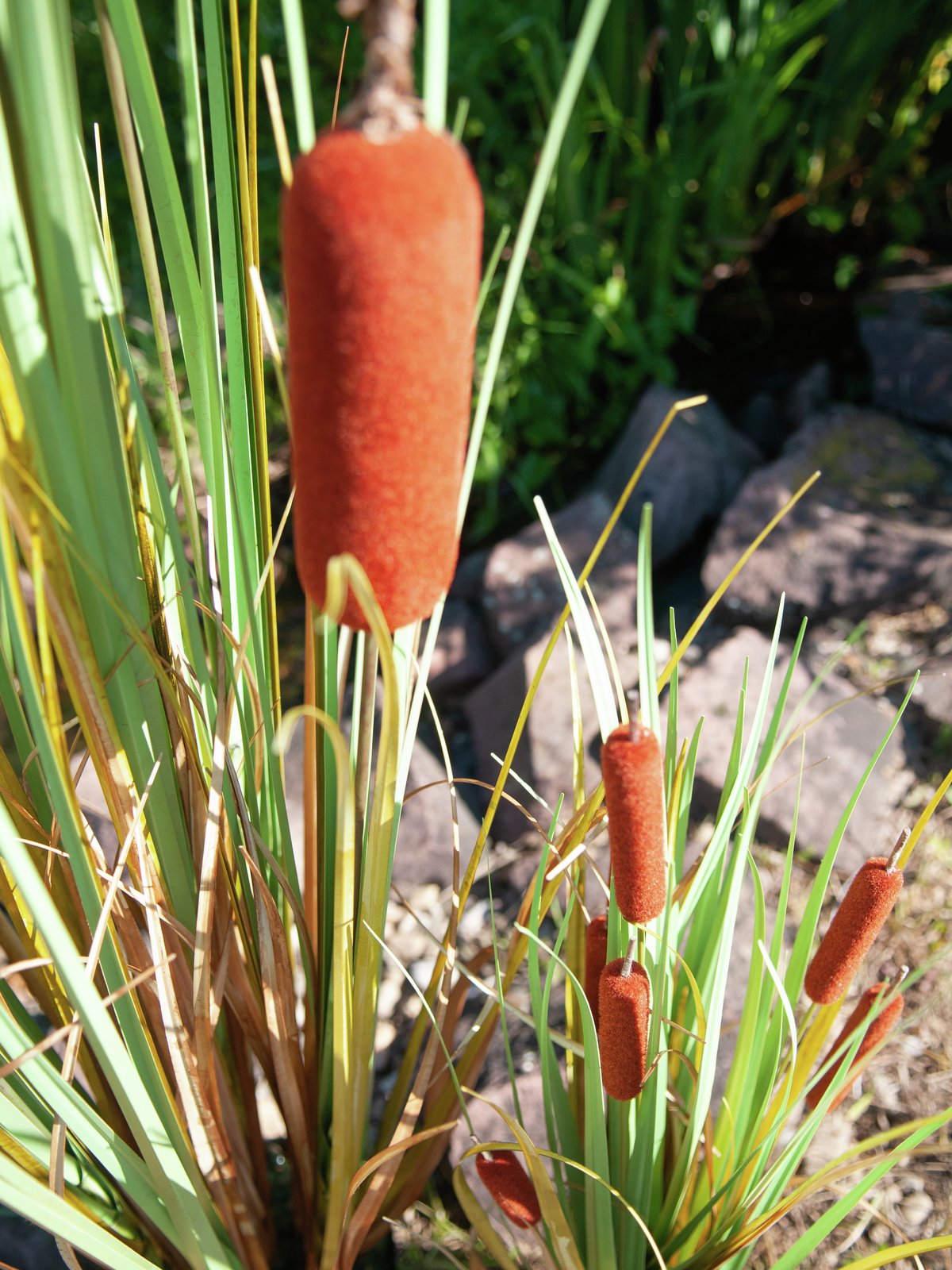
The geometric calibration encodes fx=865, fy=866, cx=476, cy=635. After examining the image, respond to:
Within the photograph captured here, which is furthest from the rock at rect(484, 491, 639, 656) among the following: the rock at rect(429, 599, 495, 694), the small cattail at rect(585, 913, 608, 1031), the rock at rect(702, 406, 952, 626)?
the small cattail at rect(585, 913, 608, 1031)

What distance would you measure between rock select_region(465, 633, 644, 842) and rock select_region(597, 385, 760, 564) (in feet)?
1.14

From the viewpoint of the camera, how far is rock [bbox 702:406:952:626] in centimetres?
171

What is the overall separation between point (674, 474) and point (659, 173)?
27.9 inches

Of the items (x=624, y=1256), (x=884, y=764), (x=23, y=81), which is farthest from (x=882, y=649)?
(x=23, y=81)

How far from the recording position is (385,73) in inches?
12.8

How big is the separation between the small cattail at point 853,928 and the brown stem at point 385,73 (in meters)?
0.54

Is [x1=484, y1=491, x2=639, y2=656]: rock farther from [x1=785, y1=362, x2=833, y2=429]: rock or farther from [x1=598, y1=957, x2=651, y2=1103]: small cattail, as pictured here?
[x1=598, y1=957, x2=651, y2=1103]: small cattail

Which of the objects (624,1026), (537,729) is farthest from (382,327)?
(537,729)

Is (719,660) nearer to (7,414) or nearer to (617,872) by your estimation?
(617,872)

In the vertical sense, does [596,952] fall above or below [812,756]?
above

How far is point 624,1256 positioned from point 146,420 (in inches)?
29.1

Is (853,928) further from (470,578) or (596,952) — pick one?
(470,578)

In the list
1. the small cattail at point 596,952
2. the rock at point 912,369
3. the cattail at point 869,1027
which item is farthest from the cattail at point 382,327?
the rock at point 912,369

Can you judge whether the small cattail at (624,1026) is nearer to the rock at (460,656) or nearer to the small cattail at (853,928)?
the small cattail at (853,928)
